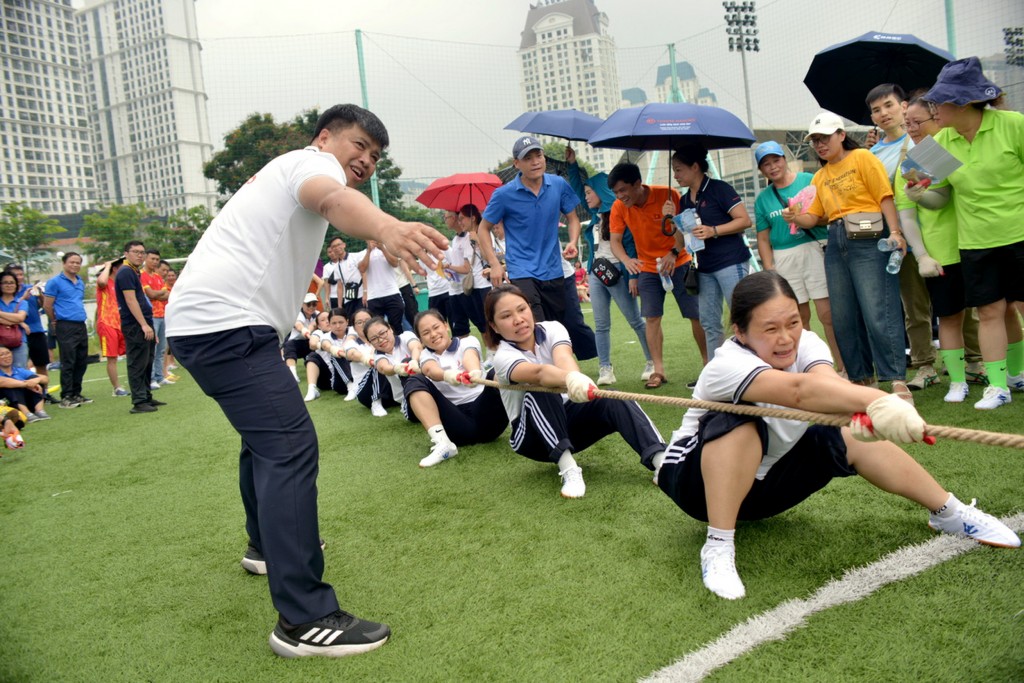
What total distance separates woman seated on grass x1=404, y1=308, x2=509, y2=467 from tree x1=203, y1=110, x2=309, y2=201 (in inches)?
872

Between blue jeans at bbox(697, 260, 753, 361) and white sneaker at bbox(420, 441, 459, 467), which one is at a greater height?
blue jeans at bbox(697, 260, 753, 361)

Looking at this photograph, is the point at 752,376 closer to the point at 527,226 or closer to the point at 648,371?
the point at 527,226

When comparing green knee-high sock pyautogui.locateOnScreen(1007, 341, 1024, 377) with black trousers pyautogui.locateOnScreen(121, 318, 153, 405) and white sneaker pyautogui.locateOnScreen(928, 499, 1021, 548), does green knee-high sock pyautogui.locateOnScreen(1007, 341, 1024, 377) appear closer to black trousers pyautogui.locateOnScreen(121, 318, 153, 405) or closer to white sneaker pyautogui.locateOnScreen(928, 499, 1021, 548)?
white sneaker pyautogui.locateOnScreen(928, 499, 1021, 548)

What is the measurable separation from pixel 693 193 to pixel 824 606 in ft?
12.8

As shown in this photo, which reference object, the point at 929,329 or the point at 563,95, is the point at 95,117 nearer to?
the point at 563,95

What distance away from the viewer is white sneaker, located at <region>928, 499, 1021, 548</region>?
244cm

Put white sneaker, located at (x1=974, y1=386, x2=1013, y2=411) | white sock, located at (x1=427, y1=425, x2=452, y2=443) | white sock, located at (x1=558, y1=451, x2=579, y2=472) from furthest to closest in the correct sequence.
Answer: white sock, located at (x1=427, y1=425, x2=452, y2=443) < white sneaker, located at (x1=974, y1=386, x2=1013, y2=411) < white sock, located at (x1=558, y1=451, x2=579, y2=472)

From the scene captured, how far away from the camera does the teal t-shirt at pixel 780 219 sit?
5.36 meters

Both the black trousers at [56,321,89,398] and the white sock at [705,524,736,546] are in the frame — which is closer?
the white sock at [705,524,736,546]

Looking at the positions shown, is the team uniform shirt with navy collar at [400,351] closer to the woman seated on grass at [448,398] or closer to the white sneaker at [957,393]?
the woman seated on grass at [448,398]

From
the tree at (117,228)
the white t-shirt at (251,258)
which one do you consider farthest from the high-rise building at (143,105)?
the white t-shirt at (251,258)

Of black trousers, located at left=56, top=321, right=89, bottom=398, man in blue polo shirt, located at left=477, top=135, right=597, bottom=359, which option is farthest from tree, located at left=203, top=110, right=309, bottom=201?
man in blue polo shirt, located at left=477, top=135, right=597, bottom=359

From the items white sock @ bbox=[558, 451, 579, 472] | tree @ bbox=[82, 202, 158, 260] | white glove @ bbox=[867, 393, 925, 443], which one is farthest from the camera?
tree @ bbox=[82, 202, 158, 260]

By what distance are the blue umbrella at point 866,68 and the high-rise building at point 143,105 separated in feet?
58.6
